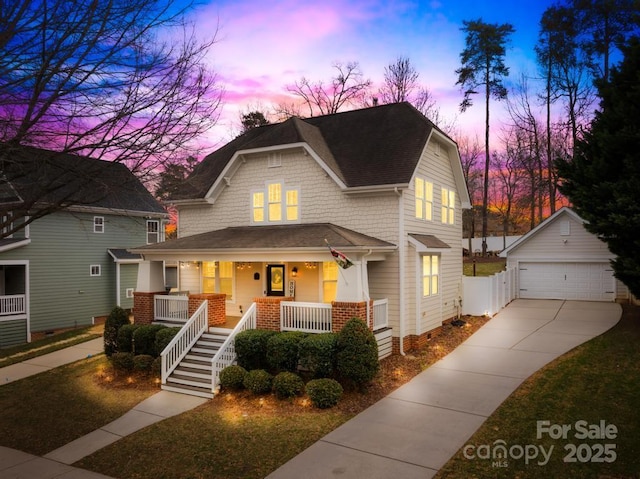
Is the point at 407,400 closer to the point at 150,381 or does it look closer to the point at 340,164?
the point at 150,381

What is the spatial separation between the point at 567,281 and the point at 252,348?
17126 millimetres

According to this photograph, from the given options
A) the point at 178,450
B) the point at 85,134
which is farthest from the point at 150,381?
the point at 85,134

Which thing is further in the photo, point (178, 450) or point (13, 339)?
point (13, 339)

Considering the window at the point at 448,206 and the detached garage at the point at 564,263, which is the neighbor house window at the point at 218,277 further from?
the detached garage at the point at 564,263

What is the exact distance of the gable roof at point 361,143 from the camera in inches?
600

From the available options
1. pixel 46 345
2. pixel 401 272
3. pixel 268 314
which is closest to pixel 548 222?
pixel 401 272

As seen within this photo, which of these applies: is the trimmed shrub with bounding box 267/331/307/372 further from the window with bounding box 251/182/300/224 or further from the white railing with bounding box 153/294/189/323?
the window with bounding box 251/182/300/224

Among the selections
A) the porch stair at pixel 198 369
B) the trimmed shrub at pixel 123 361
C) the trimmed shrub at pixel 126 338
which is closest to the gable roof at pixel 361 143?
the porch stair at pixel 198 369

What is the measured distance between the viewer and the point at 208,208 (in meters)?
18.8

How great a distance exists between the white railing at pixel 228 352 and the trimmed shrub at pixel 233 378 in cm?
26

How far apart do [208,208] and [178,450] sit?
38.2 feet

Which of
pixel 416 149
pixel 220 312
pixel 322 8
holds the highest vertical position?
pixel 322 8

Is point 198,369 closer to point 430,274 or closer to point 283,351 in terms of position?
point 283,351

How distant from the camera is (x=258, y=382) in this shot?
11336 millimetres
